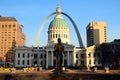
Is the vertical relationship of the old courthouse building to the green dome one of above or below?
below

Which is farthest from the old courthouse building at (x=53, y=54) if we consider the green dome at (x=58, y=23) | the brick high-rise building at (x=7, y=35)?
the brick high-rise building at (x=7, y=35)

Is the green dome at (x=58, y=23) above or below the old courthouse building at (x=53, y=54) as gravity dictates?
above

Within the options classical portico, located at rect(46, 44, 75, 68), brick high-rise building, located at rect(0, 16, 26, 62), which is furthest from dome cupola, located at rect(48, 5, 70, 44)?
brick high-rise building, located at rect(0, 16, 26, 62)

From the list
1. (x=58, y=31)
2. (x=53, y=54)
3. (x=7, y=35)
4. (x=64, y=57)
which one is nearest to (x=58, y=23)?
(x=58, y=31)

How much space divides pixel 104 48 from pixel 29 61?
40229 mm

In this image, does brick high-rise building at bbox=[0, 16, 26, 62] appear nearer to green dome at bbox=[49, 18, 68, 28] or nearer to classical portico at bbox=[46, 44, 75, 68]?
green dome at bbox=[49, 18, 68, 28]

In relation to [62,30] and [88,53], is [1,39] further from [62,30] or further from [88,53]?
[88,53]

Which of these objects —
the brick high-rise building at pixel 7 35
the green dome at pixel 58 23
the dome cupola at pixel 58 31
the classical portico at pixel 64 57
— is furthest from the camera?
the brick high-rise building at pixel 7 35

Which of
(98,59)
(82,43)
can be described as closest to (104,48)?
(98,59)

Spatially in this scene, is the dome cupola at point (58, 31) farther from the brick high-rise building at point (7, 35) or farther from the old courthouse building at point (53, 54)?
the brick high-rise building at point (7, 35)

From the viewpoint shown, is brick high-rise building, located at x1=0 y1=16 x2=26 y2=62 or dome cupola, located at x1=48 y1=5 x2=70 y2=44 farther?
brick high-rise building, located at x1=0 y1=16 x2=26 y2=62

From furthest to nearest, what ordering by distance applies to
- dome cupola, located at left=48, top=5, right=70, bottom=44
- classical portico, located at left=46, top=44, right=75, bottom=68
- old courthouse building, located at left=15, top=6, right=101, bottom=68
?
dome cupola, located at left=48, top=5, right=70, bottom=44 < old courthouse building, located at left=15, top=6, right=101, bottom=68 < classical portico, located at left=46, top=44, right=75, bottom=68

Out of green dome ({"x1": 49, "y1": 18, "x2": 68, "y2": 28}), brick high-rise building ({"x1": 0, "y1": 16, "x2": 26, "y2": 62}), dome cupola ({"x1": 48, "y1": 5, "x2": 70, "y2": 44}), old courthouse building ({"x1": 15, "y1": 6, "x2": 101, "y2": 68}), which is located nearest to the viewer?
old courthouse building ({"x1": 15, "y1": 6, "x2": 101, "y2": 68})

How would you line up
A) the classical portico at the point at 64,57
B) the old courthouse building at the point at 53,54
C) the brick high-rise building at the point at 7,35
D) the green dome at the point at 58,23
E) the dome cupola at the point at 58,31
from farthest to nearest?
the brick high-rise building at the point at 7,35 → the green dome at the point at 58,23 → the dome cupola at the point at 58,31 → the old courthouse building at the point at 53,54 → the classical portico at the point at 64,57
